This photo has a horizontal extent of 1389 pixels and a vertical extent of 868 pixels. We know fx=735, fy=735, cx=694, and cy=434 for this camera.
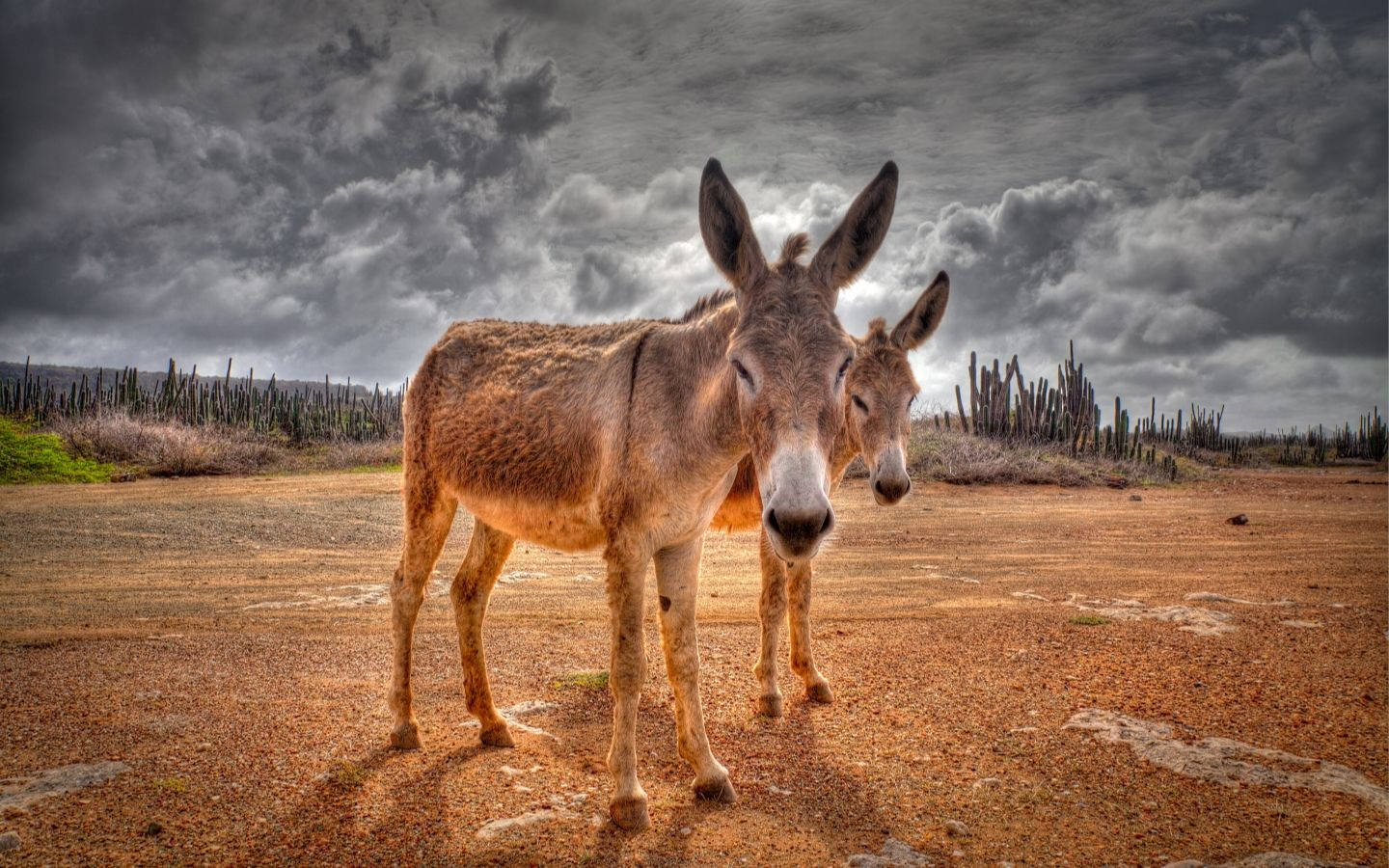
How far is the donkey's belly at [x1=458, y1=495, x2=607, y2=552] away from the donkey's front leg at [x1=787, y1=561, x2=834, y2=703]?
1989 mm

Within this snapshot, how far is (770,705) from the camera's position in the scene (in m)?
5.16

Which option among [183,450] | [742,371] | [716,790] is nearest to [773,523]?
[742,371]

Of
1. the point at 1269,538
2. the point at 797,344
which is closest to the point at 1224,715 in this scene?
the point at 797,344

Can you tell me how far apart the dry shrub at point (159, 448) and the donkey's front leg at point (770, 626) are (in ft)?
73.8

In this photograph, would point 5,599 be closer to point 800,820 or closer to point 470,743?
point 470,743

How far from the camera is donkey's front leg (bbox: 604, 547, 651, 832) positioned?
350 cm

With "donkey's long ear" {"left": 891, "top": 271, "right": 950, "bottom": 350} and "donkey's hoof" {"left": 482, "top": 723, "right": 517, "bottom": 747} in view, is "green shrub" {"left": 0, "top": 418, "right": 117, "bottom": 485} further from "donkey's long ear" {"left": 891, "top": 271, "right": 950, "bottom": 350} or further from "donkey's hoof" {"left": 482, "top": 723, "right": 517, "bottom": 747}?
"donkey's long ear" {"left": 891, "top": 271, "right": 950, "bottom": 350}

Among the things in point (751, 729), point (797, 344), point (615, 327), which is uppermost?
point (615, 327)

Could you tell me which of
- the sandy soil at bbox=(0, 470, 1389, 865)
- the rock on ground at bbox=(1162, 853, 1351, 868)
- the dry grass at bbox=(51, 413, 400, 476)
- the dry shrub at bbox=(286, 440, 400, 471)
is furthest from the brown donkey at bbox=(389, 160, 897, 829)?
the dry shrub at bbox=(286, 440, 400, 471)

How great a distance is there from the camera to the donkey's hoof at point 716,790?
376 cm

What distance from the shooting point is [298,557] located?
1166 centimetres

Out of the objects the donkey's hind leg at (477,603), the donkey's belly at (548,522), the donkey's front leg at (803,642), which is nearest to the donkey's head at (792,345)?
the donkey's belly at (548,522)

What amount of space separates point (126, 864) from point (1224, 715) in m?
6.12

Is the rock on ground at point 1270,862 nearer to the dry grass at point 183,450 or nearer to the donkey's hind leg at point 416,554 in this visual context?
the donkey's hind leg at point 416,554
